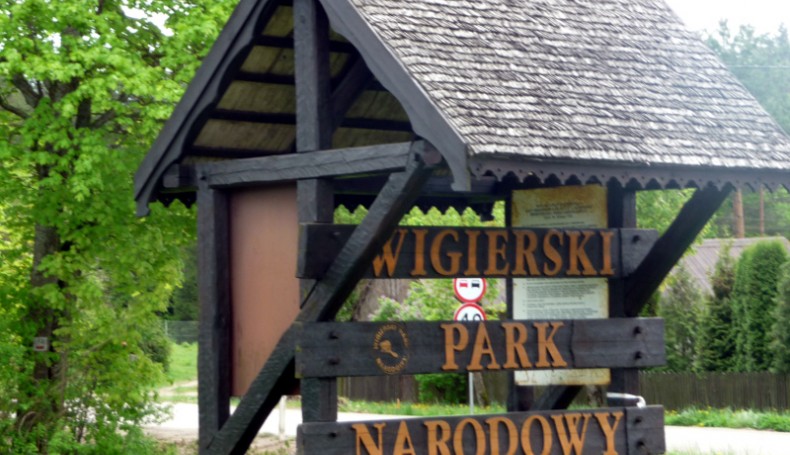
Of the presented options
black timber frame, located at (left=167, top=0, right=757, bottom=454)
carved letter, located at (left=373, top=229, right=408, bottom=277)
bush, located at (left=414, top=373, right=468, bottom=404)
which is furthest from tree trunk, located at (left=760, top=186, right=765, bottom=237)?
carved letter, located at (left=373, top=229, right=408, bottom=277)

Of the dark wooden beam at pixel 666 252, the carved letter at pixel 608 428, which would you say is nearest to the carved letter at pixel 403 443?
the carved letter at pixel 608 428

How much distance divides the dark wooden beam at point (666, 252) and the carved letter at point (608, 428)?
→ 0.72 meters

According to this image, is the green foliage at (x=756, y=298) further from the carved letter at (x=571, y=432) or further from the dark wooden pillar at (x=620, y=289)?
the carved letter at (x=571, y=432)

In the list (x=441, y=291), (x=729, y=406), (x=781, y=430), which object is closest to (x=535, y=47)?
(x=781, y=430)

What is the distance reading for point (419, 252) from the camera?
8.64 m

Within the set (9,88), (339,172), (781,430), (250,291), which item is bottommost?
(781,430)

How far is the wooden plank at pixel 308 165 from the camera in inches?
324

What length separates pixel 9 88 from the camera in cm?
1889

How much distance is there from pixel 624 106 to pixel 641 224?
2170 centimetres

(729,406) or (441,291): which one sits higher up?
(441,291)

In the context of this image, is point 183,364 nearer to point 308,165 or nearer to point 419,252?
point 308,165

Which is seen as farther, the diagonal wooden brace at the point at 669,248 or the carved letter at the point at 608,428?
the diagonal wooden brace at the point at 669,248

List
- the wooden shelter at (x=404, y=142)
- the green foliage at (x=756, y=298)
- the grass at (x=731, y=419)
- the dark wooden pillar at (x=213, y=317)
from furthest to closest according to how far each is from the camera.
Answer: the green foliage at (x=756, y=298) → the grass at (x=731, y=419) → the dark wooden pillar at (x=213, y=317) → the wooden shelter at (x=404, y=142)

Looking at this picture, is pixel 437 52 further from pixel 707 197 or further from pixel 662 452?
pixel 662 452
